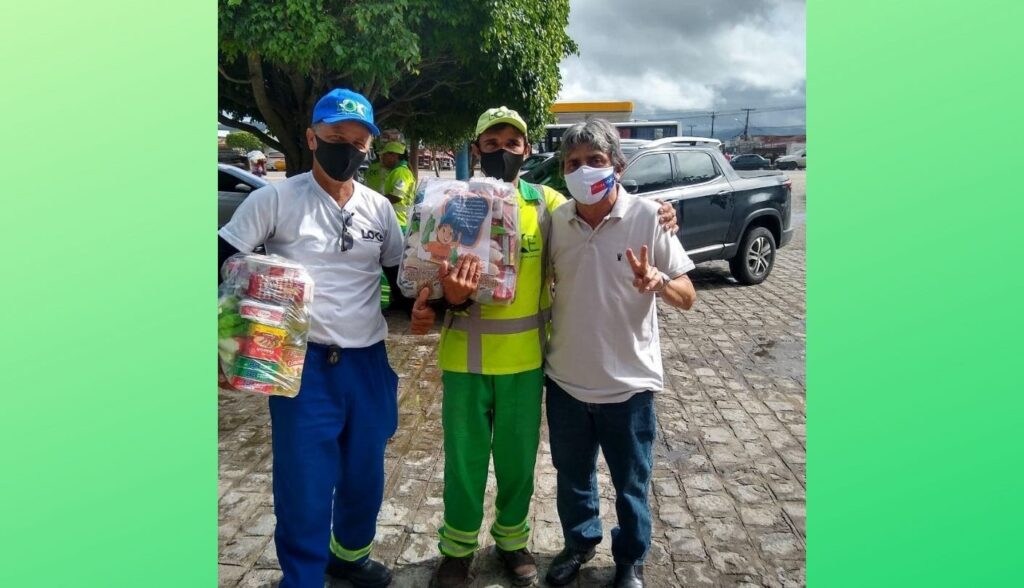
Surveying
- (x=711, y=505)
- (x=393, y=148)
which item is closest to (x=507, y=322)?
(x=711, y=505)

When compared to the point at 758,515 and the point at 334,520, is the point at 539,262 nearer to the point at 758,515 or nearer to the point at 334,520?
the point at 334,520

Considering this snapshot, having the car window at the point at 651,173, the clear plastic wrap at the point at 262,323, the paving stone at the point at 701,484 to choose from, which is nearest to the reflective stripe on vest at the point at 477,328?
the clear plastic wrap at the point at 262,323

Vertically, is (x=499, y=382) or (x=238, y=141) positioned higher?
(x=238, y=141)

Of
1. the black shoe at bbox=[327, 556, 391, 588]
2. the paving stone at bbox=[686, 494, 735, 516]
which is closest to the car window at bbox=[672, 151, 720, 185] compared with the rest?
the paving stone at bbox=[686, 494, 735, 516]

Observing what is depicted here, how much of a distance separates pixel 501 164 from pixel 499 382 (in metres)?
0.86

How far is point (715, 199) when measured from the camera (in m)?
9.38

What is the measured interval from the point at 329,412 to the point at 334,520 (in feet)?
1.88

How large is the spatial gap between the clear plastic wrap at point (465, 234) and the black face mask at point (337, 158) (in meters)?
0.27

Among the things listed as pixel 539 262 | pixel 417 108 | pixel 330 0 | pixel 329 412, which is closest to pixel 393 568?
pixel 329 412

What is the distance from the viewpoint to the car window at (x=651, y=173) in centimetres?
916

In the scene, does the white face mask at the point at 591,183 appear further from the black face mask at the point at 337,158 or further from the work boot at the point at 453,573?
the work boot at the point at 453,573

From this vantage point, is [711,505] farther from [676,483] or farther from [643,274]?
[643,274]

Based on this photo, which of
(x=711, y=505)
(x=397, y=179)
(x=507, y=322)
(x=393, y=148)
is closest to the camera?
(x=507, y=322)

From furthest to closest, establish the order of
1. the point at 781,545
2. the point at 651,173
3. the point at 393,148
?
the point at 651,173, the point at 393,148, the point at 781,545
